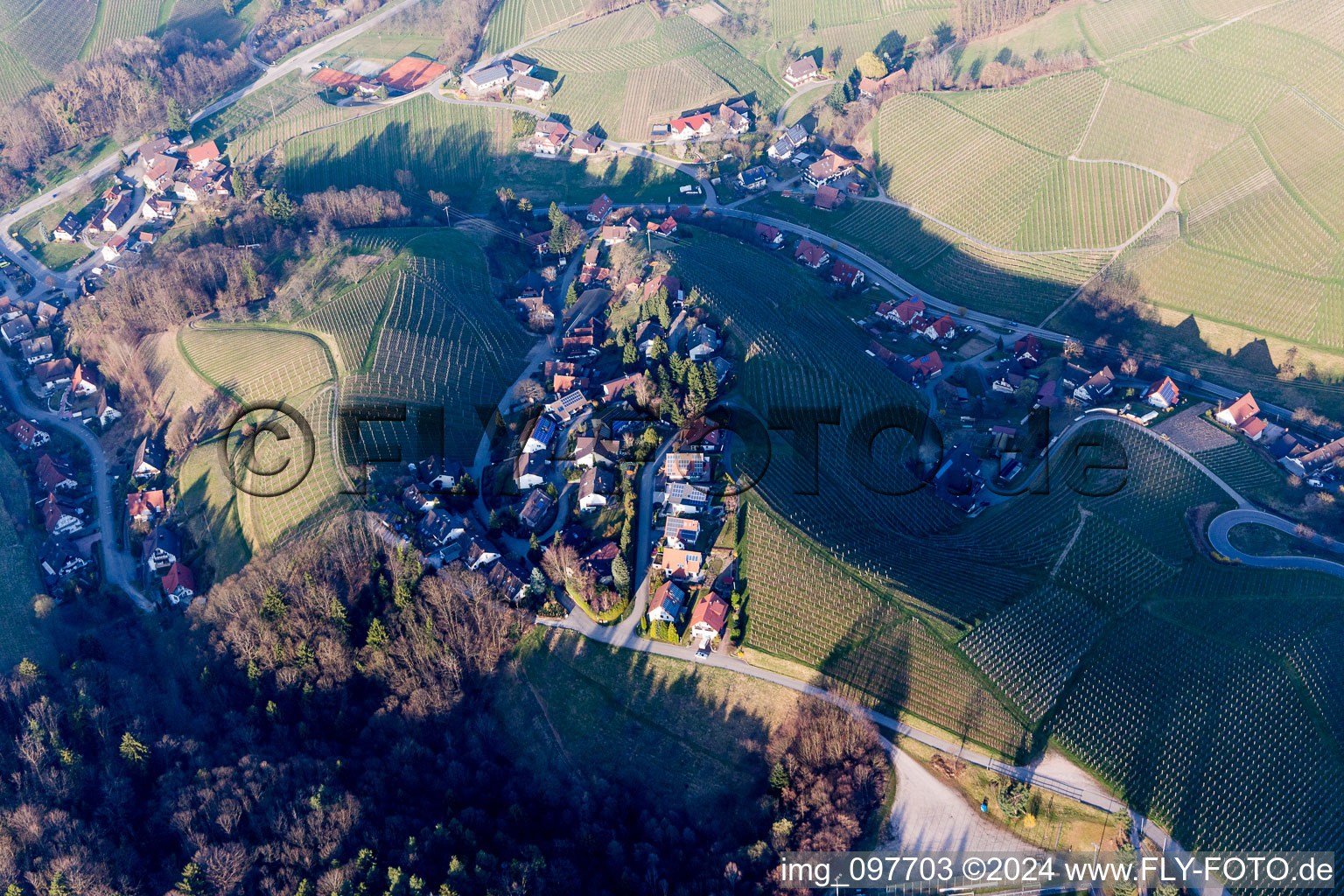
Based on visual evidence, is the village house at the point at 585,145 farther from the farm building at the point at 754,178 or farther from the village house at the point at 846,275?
the village house at the point at 846,275

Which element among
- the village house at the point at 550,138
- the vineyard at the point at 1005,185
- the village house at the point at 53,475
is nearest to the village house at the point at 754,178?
the vineyard at the point at 1005,185

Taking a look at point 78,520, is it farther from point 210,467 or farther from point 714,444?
point 714,444

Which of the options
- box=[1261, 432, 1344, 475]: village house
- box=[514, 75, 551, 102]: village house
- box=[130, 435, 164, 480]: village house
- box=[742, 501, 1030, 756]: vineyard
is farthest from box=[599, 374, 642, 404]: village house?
box=[514, 75, 551, 102]: village house

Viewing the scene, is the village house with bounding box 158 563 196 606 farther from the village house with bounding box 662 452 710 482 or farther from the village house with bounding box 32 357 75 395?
the village house with bounding box 662 452 710 482

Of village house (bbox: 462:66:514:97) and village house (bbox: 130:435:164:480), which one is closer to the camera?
village house (bbox: 130:435:164:480)

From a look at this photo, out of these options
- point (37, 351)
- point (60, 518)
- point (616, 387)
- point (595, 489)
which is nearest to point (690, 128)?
point (616, 387)

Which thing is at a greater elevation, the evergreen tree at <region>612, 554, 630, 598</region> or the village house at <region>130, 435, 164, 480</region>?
the evergreen tree at <region>612, 554, 630, 598</region>

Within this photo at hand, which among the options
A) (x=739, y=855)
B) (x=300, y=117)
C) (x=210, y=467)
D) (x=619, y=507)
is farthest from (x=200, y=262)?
(x=739, y=855)
